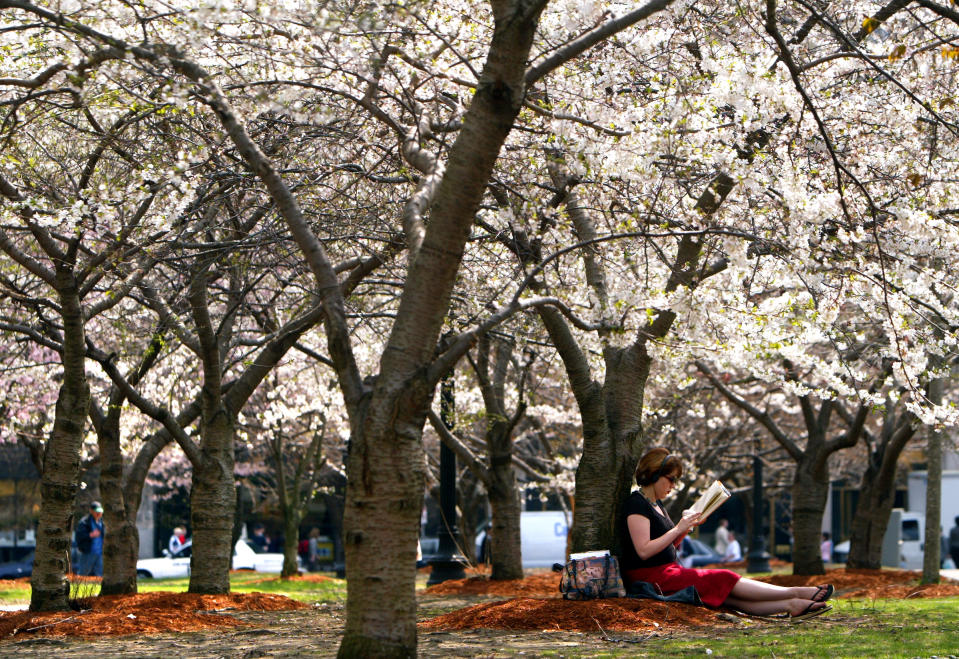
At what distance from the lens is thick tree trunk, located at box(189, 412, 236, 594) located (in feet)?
39.0

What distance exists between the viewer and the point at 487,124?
6.04 m

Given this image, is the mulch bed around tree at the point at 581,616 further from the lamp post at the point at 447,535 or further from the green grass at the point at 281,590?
the lamp post at the point at 447,535

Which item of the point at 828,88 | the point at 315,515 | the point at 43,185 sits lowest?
the point at 315,515

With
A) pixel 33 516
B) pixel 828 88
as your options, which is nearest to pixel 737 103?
pixel 828 88

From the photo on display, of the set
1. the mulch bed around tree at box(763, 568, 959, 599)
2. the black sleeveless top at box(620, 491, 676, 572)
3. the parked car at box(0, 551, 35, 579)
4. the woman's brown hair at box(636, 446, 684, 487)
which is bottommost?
the parked car at box(0, 551, 35, 579)

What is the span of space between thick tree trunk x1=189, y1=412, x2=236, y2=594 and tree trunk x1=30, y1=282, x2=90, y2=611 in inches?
77.4

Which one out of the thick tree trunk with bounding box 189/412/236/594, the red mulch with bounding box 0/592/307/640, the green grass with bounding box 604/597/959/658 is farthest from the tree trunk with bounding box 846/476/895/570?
the thick tree trunk with bounding box 189/412/236/594

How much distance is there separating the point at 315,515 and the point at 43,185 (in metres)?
39.0

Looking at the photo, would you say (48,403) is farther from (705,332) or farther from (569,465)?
(705,332)

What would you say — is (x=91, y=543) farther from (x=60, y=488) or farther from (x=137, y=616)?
(x=137, y=616)

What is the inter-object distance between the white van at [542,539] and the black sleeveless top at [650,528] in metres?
22.3

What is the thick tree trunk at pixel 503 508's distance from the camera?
16359mm

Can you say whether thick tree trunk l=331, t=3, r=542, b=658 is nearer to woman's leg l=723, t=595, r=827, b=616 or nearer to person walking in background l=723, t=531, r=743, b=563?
woman's leg l=723, t=595, r=827, b=616

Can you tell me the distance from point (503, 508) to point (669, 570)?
785 centimetres
